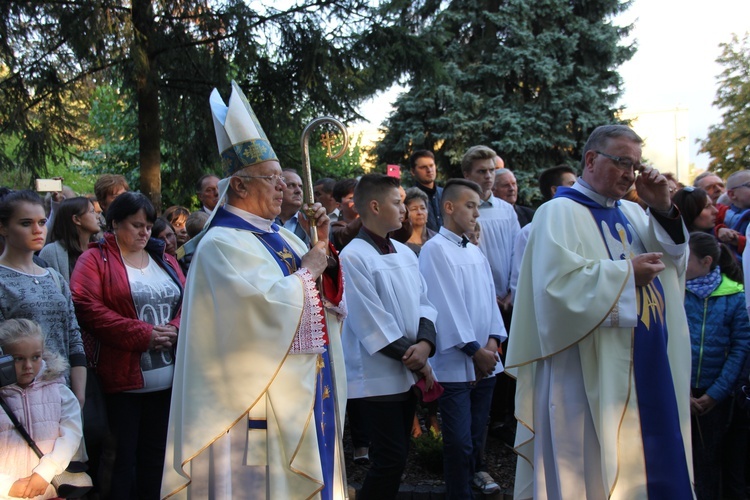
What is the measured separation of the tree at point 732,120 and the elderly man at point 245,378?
23.6m

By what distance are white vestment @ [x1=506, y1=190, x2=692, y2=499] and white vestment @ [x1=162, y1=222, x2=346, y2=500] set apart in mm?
1277

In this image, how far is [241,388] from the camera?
11.4ft

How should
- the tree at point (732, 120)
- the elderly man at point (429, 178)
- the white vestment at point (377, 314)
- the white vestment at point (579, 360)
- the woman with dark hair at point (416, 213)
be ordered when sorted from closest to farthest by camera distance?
1. the white vestment at point (579, 360)
2. the white vestment at point (377, 314)
3. the woman with dark hair at point (416, 213)
4. the elderly man at point (429, 178)
5. the tree at point (732, 120)

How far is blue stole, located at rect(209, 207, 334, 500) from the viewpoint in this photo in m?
3.75

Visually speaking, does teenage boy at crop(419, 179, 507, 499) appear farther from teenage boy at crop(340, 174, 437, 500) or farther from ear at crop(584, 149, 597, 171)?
ear at crop(584, 149, 597, 171)

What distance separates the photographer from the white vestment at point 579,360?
3.74m

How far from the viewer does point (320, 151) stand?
16.8 meters

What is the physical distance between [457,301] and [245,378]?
7.06 ft

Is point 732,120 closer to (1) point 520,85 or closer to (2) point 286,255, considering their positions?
(1) point 520,85

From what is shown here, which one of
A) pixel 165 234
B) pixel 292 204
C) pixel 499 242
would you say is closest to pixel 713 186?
pixel 499 242

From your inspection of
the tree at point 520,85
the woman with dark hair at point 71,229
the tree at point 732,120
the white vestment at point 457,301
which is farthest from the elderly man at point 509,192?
the tree at point 732,120

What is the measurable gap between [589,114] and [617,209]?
14.3m

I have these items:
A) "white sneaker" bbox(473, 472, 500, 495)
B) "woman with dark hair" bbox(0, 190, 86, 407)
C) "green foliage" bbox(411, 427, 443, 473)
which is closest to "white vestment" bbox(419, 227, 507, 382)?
"white sneaker" bbox(473, 472, 500, 495)

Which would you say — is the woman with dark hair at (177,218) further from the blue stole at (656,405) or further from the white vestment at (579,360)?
the blue stole at (656,405)
